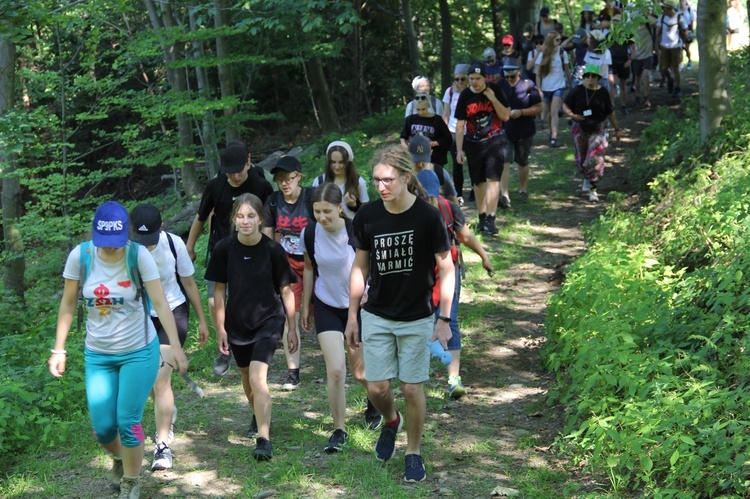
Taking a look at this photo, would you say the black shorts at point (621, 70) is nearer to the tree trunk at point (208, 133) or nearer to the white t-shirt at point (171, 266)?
the tree trunk at point (208, 133)

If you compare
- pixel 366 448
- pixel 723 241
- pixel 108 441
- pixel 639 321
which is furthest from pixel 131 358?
pixel 723 241

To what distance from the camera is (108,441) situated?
17.6 feet

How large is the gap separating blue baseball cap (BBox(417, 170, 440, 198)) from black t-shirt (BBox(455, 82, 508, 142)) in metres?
4.03

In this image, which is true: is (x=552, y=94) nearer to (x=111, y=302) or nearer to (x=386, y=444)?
(x=386, y=444)

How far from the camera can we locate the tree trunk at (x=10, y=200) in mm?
11852

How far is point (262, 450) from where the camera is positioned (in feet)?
20.2

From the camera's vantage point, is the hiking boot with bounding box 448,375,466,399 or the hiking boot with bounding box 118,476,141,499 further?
the hiking boot with bounding box 448,375,466,399

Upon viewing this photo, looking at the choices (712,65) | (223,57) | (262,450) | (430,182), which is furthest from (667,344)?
(223,57)

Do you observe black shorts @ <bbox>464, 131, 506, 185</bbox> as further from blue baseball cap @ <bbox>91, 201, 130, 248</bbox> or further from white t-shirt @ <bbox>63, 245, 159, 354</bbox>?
blue baseball cap @ <bbox>91, 201, 130, 248</bbox>

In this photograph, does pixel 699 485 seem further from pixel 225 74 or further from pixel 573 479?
pixel 225 74

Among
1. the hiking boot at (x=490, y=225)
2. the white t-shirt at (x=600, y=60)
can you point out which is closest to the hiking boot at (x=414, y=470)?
the hiking boot at (x=490, y=225)

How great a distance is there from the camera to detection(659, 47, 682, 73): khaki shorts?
1900 centimetres

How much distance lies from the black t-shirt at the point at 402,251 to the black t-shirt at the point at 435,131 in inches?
200

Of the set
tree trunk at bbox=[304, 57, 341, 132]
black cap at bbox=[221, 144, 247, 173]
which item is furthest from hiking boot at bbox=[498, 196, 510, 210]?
tree trunk at bbox=[304, 57, 341, 132]
